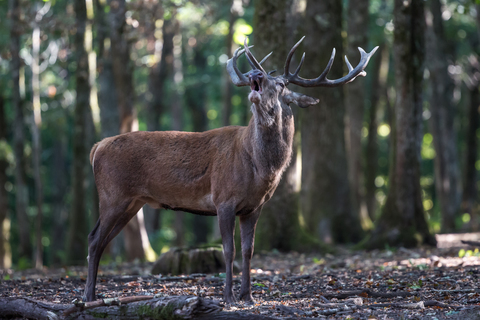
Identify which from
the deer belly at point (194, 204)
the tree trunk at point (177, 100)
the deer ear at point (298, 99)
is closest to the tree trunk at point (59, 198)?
the tree trunk at point (177, 100)

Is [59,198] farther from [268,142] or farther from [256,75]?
[256,75]

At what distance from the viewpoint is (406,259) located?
33.8 ft

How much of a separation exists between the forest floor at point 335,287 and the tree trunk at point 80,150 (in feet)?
22.8

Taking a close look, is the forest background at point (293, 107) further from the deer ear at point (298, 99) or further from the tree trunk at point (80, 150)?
the deer ear at point (298, 99)

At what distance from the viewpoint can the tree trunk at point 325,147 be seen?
14617 mm

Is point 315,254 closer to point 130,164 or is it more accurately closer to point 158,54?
point 130,164

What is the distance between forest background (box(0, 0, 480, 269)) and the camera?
11836mm

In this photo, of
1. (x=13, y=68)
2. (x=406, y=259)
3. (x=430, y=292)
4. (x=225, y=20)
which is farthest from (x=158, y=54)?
(x=430, y=292)

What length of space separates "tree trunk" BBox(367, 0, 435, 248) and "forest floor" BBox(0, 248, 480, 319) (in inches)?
49.8

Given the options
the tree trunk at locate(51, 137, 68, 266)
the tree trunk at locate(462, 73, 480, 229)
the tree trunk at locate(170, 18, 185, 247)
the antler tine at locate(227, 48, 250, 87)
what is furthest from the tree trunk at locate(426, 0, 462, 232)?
the tree trunk at locate(51, 137, 68, 266)

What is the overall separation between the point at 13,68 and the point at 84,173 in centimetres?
381

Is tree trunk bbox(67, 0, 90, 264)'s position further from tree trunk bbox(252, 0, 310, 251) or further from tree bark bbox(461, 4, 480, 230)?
tree bark bbox(461, 4, 480, 230)

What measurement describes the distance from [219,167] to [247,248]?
1.03m

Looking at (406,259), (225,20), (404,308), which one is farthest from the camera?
(225,20)
